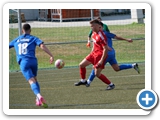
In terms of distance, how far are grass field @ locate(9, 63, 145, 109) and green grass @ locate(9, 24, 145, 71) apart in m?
3.42

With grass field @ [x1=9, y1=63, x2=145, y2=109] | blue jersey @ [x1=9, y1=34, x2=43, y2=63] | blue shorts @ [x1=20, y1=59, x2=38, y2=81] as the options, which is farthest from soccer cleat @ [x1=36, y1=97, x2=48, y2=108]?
blue jersey @ [x1=9, y1=34, x2=43, y2=63]

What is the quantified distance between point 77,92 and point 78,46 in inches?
317

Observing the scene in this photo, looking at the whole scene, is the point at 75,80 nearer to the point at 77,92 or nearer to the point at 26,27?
the point at 77,92

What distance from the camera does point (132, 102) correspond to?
1110 centimetres

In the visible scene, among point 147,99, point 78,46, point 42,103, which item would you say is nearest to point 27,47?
point 42,103

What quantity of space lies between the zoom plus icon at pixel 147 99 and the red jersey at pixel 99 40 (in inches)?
82.9

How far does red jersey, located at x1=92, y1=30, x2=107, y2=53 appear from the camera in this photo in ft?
38.6

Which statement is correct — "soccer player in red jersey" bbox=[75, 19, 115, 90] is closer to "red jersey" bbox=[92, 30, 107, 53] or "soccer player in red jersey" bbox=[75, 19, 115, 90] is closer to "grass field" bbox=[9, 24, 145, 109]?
"red jersey" bbox=[92, 30, 107, 53]
